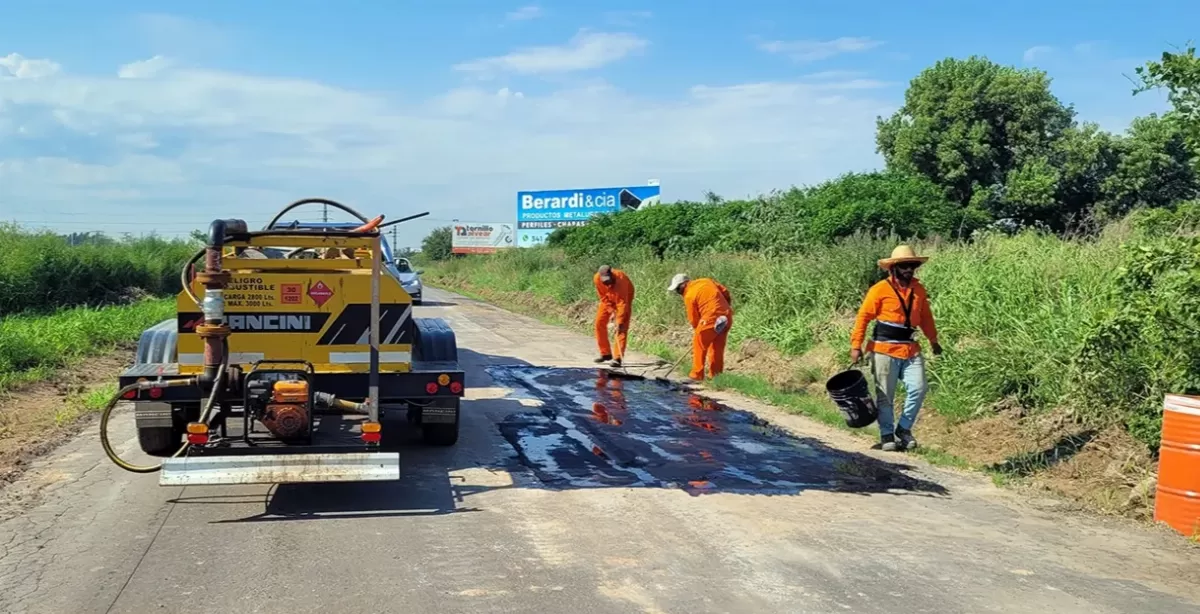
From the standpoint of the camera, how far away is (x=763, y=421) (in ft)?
32.5

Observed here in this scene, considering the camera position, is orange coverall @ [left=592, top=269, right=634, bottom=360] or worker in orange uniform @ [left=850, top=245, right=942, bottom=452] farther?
orange coverall @ [left=592, top=269, right=634, bottom=360]

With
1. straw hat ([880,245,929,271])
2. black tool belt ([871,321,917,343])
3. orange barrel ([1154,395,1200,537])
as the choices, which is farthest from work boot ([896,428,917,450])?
orange barrel ([1154,395,1200,537])

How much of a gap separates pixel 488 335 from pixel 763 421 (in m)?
10.6

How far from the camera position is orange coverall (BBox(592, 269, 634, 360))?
1473 centimetres

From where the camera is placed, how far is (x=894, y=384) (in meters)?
8.47

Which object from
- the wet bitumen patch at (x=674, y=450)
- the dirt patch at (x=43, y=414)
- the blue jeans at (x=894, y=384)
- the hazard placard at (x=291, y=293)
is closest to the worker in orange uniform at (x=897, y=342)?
the blue jeans at (x=894, y=384)

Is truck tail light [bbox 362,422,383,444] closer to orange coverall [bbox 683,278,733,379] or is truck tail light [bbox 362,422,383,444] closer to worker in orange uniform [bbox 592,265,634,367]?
orange coverall [bbox 683,278,733,379]

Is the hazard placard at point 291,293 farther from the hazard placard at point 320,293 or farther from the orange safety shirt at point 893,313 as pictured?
the orange safety shirt at point 893,313

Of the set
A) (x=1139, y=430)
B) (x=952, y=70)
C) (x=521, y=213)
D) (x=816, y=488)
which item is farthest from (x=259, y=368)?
(x=521, y=213)

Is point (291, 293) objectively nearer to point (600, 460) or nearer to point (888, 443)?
point (600, 460)

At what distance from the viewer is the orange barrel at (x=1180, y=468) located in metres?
6.00

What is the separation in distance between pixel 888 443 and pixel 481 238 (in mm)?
61130

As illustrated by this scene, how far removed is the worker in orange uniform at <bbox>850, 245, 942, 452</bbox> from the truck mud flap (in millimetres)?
4381

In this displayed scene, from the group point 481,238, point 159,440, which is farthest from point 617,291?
point 481,238
